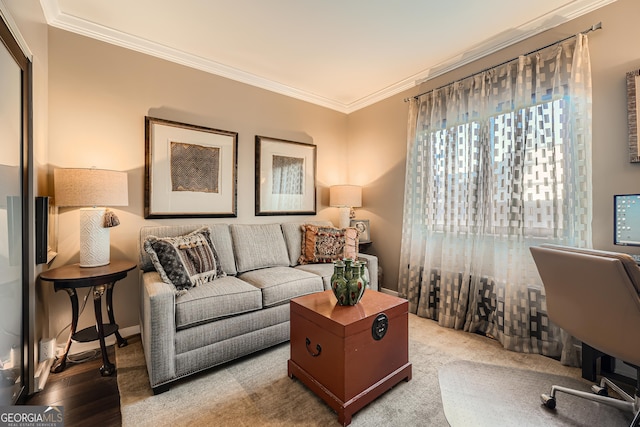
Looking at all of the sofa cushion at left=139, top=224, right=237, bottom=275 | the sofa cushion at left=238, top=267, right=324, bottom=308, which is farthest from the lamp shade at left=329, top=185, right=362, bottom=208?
the sofa cushion at left=139, top=224, right=237, bottom=275

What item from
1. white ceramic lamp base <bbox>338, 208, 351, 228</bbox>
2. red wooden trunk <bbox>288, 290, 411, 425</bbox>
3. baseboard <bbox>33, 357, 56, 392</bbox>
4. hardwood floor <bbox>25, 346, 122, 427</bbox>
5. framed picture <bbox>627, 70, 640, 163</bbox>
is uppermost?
framed picture <bbox>627, 70, 640, 163</bbox>

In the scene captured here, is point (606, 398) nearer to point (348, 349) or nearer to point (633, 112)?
point (348, 349)

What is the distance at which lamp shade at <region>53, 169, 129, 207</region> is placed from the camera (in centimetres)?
192

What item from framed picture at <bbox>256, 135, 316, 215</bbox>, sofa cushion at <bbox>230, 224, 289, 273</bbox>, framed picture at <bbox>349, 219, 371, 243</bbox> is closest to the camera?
sofa cushion at <bbox>230, 224, 289, 273</bbox>

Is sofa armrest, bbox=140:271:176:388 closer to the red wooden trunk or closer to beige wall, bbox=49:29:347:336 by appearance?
the red wooden trunk

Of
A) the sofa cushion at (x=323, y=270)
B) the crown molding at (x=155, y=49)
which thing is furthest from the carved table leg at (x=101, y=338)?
the crown molding at (x=155, y=49)

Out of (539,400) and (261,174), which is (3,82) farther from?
(539,400)

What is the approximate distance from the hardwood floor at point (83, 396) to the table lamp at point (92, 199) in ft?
2.41

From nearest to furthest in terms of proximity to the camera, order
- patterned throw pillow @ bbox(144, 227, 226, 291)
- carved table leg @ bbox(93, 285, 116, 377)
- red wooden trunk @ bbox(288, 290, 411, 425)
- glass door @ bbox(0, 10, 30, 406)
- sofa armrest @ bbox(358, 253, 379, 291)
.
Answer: glass door @ bbox(0, 10, 30, 406), red wooden trunk @ bbox(288, 290, 411, 425), carved table leg @ bbox(93, 285, 116, 377), patterned throw pillow @ bbox(144, 227, 226, 291), sofa armrest @ bbox(358, 253, 379, 291)

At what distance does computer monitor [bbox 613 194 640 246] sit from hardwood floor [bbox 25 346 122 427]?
10.2 ft

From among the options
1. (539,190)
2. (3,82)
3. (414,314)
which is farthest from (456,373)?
(3,82)

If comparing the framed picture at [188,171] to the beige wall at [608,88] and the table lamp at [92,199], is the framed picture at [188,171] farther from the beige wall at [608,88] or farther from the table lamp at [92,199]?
the beige wall at [608,88]

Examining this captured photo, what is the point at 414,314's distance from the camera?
3.05 metres

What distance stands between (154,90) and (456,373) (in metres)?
3.42
